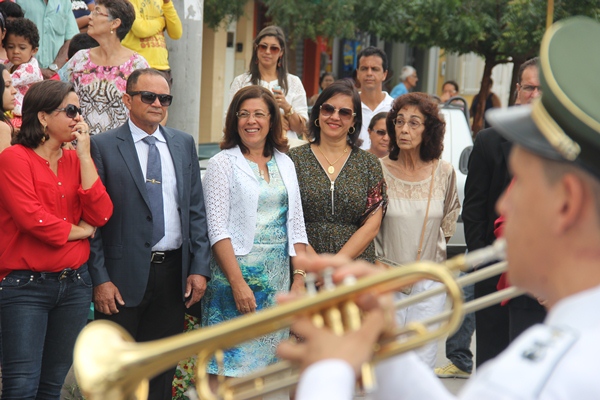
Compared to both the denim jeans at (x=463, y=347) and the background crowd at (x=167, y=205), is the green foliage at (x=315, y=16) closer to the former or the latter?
the background crowd at (x=167, y=205)

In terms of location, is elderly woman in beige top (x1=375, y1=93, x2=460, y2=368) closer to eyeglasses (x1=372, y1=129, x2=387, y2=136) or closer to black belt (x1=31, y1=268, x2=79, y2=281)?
eyeglasses (x1=372, y1=129, x2=387, y2=136)

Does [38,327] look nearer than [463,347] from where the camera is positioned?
Yes

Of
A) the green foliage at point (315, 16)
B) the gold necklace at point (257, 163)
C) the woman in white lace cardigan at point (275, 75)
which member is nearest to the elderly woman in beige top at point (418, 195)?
the gold necklace at point (257, 163)

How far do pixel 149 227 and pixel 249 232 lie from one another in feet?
2.09

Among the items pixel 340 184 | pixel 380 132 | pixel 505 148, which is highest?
pixel 505 148

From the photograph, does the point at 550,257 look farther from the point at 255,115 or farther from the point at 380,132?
the point at 380,132

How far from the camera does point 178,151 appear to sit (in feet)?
18.0

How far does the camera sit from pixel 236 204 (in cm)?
561

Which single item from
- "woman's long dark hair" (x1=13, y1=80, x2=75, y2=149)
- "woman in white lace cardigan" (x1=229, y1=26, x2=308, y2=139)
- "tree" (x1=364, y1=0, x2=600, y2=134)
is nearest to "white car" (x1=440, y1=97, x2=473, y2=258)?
"woman in white lace cardigan" (x1=229, y1=26, x2=308, y2=139)

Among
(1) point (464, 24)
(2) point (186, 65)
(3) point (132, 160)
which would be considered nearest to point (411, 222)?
(3) point (132, 160)

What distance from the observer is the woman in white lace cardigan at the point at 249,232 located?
556 cm

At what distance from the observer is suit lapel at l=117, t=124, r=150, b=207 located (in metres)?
5.25

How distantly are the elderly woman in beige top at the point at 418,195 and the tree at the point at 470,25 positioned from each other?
9.32 meters

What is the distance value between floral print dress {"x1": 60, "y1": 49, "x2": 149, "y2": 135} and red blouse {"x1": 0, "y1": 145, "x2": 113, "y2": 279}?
1499 mm
